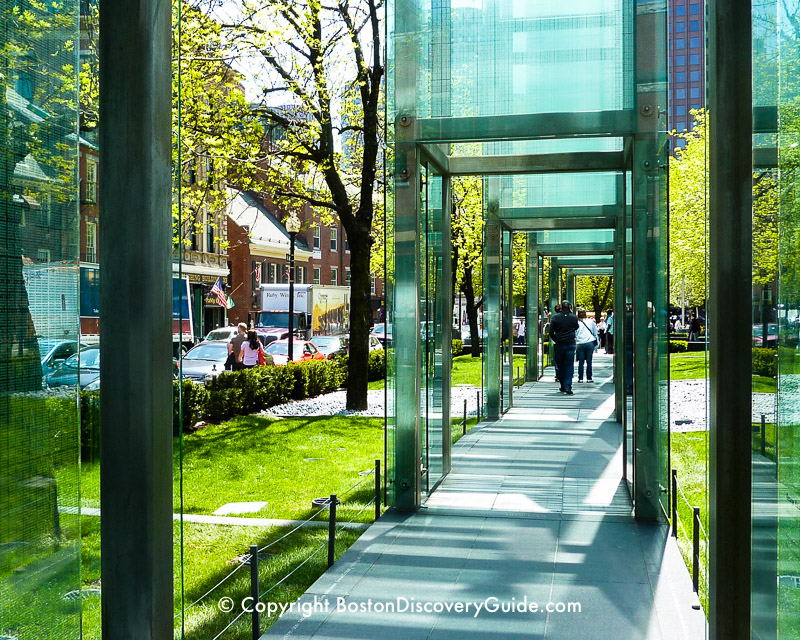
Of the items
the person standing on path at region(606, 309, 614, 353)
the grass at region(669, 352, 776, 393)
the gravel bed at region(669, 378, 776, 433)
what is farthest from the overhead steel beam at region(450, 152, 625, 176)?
the person standing on path at region(606, 309, 614, 353)

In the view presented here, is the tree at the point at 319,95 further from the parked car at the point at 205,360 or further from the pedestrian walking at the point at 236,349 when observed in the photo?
the parked car at the point at 205,360

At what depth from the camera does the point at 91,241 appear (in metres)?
3.65

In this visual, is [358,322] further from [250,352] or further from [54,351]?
[54,351]

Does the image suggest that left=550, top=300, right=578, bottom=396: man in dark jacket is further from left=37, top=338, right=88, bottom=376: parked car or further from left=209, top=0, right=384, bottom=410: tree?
left=37, top=338, right=88, bottom=376: parked car

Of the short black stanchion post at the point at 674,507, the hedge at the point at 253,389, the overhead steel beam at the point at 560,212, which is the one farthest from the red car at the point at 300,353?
the short black stanchion post at the point at 674,507

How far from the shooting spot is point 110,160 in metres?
3.45

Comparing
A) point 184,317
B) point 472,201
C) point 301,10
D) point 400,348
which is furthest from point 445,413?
point 472,201

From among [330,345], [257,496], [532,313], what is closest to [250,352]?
[532,313]

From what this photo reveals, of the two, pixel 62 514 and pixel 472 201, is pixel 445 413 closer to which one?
pixel 62 514

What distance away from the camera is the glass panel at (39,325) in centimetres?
320

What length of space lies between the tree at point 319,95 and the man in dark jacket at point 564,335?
4.33 meters

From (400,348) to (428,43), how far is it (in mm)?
2902

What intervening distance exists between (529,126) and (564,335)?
41.6 ft

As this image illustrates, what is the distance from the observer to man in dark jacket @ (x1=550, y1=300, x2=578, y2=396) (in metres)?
20.2
